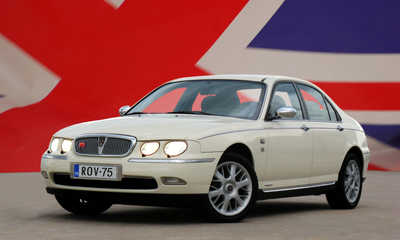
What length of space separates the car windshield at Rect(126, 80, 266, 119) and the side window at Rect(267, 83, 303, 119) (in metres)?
0.18

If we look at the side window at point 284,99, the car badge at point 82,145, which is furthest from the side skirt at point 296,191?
the car badge at point 82,145

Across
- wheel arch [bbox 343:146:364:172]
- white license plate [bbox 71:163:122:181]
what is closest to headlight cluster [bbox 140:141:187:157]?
white license plate [bbox 71:163:122:181]

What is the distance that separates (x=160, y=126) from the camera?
6.25 metres

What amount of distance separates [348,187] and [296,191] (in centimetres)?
133

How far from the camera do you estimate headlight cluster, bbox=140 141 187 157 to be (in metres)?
5.95

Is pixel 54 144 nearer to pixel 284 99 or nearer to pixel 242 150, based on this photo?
pixel 242 150

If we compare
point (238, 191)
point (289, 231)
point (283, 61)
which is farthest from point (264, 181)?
point (283, 61)

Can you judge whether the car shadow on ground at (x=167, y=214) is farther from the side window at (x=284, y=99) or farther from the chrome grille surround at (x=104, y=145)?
the side window at (x=284, y=99)

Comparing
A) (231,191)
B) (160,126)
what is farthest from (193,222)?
(160,126)

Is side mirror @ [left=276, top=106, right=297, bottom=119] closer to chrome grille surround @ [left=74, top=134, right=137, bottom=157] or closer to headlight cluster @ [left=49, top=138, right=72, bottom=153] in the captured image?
chrome grille surround @ [left=74, top=134, right=137, bottom=157]

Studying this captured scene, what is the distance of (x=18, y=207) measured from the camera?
7988 millimetres

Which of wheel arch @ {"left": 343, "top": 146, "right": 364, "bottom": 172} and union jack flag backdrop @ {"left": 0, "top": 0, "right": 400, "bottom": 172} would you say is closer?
wheel arch @ {"left": 343, "top": 146, "right": 364, "bottom": 172}

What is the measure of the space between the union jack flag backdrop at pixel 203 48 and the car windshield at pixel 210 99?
317 inches

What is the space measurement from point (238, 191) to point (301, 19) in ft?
37.4
